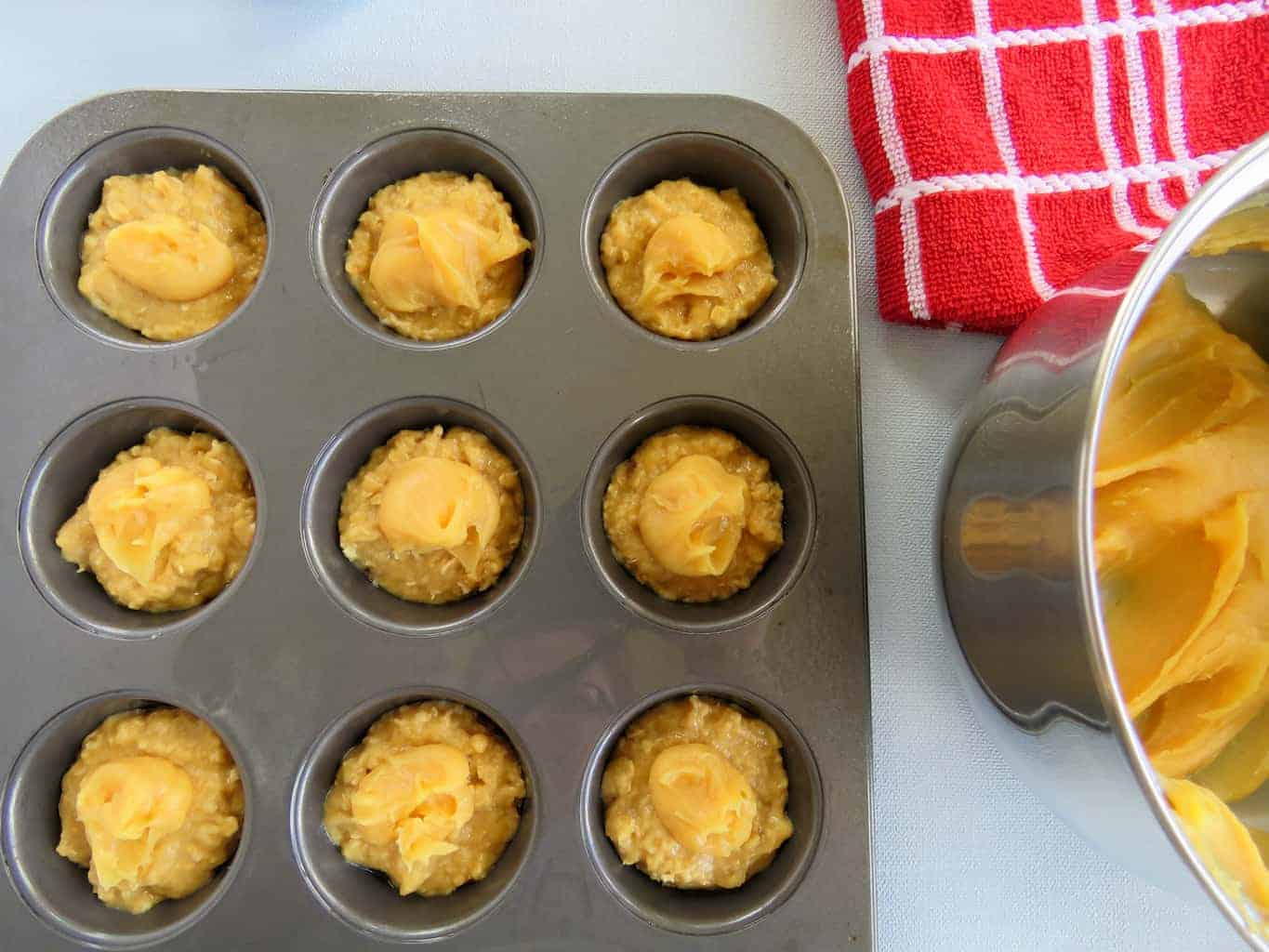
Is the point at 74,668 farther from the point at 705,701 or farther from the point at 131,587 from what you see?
the point at 705,701

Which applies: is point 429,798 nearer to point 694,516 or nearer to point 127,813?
point 127,813

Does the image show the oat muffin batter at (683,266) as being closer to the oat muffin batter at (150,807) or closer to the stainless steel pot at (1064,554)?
the stainless steel pot at (1064,554)

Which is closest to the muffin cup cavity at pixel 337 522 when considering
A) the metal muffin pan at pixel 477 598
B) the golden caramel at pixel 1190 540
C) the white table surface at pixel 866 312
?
the metal muffin pan at pixel 477 598

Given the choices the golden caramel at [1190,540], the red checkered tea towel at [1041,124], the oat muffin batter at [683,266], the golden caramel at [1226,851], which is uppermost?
the red checkered tea towel at [1041,124]

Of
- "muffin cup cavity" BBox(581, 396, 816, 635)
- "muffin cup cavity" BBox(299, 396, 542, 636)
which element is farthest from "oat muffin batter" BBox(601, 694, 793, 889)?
"muffin cup cavity" BBox(299, 396, 542, 636)

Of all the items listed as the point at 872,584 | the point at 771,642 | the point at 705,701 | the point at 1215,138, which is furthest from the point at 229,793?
the point at 1215,138

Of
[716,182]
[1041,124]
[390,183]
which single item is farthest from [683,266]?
[1041,124]

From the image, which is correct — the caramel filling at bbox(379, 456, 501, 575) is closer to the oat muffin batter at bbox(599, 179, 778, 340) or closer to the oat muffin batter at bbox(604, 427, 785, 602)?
the oat muffin batter at bbox(604, 427, 785, 602)
